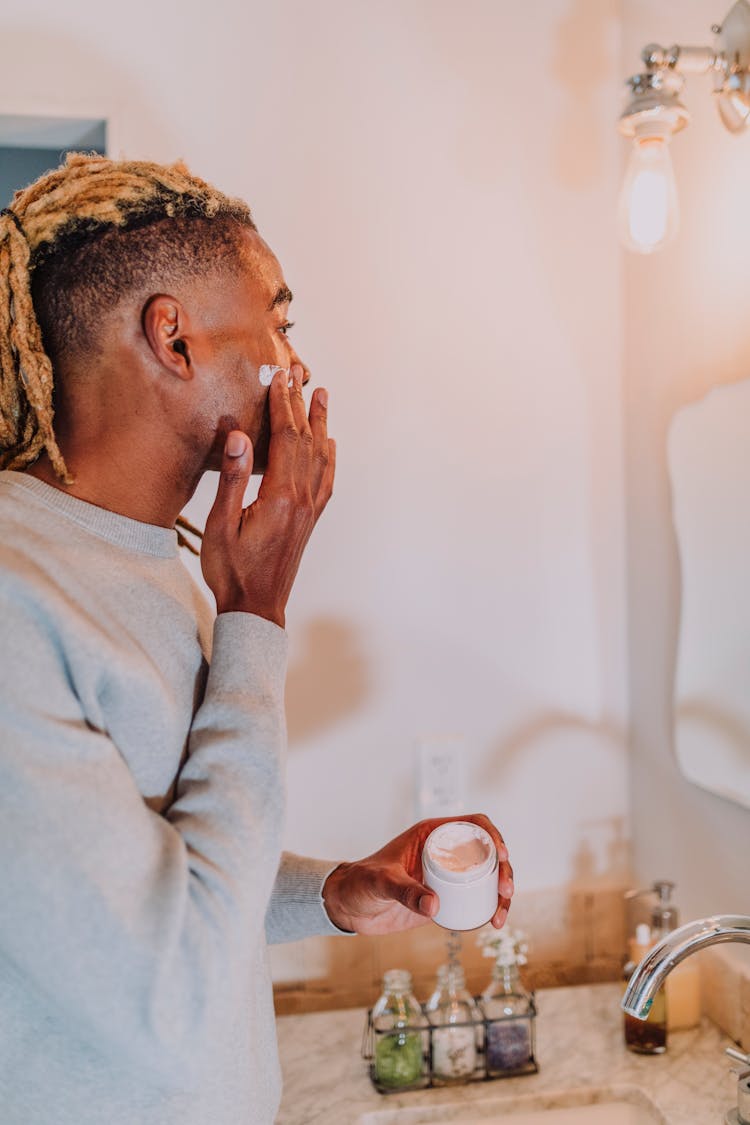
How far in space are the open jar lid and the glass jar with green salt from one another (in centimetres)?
45

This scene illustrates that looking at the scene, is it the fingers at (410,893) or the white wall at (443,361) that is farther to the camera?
the white wall at (443,361)

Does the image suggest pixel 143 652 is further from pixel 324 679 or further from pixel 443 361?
pixel 443 361

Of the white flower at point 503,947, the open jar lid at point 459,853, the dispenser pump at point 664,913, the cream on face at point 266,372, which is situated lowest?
the white flower at point 503,947

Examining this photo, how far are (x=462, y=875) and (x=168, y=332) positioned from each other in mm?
507

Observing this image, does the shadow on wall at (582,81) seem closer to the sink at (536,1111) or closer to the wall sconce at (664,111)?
the wall sconce at (664,111)

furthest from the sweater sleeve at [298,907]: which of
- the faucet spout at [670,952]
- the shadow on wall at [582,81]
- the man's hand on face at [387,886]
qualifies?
the shadow on wall at [582,81]

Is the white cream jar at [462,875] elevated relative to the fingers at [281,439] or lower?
lower

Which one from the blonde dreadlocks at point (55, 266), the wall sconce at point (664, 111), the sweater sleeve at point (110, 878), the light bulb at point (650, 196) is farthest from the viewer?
the light bulb at point (650, 196)

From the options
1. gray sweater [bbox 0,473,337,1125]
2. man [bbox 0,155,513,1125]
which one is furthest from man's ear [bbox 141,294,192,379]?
gray sweater [bbox 0,473,337,1125]

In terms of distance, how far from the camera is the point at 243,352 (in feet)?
2.58

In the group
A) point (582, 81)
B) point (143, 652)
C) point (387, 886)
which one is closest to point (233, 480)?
point (143, 652)

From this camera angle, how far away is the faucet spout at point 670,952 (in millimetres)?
852

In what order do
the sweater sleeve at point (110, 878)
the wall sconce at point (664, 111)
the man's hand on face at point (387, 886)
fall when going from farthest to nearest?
1. the wall sconce at point (664, 111)
2. the man's hand on face at point (387, 886)
3. the sweater sleeve at point (110, 878)

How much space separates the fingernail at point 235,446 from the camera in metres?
0.75
